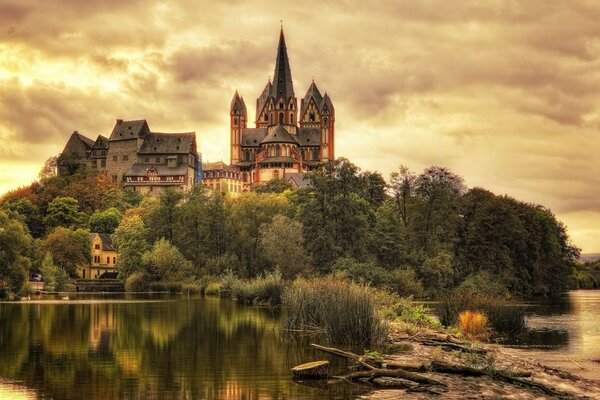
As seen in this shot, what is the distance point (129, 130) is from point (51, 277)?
99.2 meters

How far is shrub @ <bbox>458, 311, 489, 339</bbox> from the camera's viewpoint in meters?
31.3

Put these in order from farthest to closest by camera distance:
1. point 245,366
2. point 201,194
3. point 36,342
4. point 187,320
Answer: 1. point 201,194
2. point 187,320
3. point 36,342
4. point 245,366

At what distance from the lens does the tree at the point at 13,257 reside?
210 ft

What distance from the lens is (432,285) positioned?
7044 cm

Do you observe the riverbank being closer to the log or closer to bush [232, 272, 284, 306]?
the log

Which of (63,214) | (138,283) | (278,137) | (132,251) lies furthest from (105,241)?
(278,137)

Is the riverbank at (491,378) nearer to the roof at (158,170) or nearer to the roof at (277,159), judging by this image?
the roof at (158,170)

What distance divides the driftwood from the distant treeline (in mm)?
36815

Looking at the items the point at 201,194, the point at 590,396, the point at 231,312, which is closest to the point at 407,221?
the point at 201,194

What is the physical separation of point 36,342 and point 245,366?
379 inches

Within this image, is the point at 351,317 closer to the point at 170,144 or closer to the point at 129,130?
the point at 170,144

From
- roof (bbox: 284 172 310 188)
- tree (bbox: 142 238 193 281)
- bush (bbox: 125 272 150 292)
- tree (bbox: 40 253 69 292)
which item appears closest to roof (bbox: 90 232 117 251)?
tree (bbox: 40 253 69 292)

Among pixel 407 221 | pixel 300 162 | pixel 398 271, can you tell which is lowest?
pixel 398 271

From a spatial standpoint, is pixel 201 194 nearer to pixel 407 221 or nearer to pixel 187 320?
pixel 407 221
